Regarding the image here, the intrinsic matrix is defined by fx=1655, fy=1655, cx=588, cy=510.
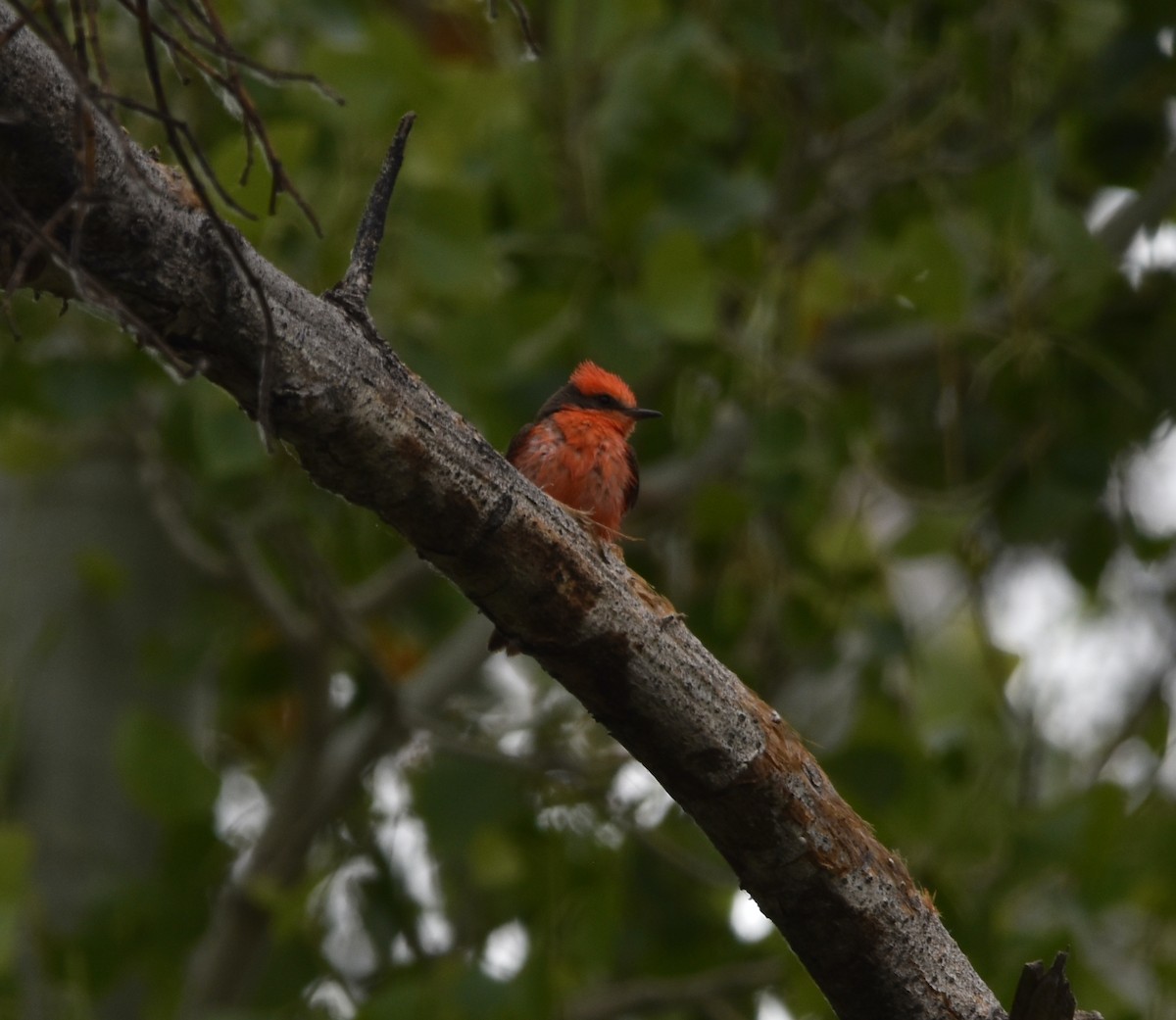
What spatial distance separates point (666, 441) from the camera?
18.9ft

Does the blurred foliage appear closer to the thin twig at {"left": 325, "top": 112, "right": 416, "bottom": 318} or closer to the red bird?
the red bird

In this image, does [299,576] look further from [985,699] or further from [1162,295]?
[1162,295]

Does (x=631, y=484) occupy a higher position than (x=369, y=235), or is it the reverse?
(x=631, y=484)

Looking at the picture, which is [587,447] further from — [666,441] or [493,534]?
[493,534]

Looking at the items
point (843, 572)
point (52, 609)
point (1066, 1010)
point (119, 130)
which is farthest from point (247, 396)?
point (52, 609)

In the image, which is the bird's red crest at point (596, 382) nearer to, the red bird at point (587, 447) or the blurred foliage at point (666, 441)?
the red bird at point (587, 447)

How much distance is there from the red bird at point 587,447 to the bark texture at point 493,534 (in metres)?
2.16

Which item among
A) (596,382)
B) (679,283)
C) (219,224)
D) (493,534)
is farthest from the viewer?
(596,382)

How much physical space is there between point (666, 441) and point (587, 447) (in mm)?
1134

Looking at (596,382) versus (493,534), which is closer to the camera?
(493,534)

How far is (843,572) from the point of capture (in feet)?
17.7

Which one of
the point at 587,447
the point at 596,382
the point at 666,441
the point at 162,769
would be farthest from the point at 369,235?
the point at 666,441

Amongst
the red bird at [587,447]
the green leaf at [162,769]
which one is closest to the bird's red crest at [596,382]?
the red bird at [587,447]

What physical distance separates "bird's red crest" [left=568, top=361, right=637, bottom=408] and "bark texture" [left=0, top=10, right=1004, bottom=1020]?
2632mm
